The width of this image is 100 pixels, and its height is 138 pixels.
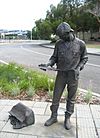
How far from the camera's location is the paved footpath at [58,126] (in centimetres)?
503

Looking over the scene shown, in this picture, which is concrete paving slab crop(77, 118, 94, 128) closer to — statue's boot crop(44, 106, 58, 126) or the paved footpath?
the paved footpath

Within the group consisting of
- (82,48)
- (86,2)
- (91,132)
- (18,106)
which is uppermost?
(86,2)

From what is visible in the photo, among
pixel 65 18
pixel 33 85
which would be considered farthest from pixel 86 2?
pixel 33 85

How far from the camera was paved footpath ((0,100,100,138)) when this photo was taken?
503cm

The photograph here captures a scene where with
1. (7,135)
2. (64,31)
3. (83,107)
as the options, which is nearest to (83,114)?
(83,107)

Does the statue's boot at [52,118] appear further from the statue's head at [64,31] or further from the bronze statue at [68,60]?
the statue's head at [64,31]

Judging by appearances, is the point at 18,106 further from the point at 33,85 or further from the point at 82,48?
the point at 33,85

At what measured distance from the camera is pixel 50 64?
5.27 meters

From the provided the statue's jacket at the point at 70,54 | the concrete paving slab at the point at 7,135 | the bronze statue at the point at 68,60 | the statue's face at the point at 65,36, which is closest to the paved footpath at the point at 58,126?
the concrete paving slab at the point at 7,135

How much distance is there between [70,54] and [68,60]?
4.3 inches

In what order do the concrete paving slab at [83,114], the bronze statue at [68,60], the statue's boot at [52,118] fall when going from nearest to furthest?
1. the bronze statue at [68,60]
2. the statue's boot at [52,118]
3. the concrete paving slab at [83,114]

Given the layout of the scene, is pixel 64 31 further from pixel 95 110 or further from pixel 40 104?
pixel 40 104

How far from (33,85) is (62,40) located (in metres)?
3.25

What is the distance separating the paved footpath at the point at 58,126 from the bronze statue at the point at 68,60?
22 cm
